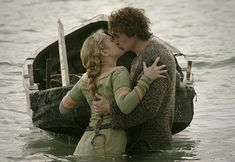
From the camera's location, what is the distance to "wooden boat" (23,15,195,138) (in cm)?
1002

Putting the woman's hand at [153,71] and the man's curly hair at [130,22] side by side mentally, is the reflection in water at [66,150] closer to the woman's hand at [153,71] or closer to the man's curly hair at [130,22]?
the woman's hand at [153,71]

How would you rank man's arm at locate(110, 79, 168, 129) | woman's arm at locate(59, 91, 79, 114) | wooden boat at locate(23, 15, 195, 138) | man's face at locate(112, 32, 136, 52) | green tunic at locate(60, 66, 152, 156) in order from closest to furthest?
green tunic at locate(60, 66, 152, 156) → man's arm at locate(110, 79, 168, 129) → man's face at locate(112, 32, 136, 52) → woman's arm at locate(59, 91, 79, 114) → wooden boat at locate(23, 15, 195, 138)

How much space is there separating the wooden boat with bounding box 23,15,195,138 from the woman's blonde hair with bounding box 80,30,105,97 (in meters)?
1.02

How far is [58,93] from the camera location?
10000 mm

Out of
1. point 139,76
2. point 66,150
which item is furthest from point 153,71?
point 66,150

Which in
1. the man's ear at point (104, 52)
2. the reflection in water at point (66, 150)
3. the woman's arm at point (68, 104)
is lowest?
the reflection in water at point (66, 150)

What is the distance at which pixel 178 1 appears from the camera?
1015 inches

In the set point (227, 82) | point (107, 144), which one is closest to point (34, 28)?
point (227, 82)

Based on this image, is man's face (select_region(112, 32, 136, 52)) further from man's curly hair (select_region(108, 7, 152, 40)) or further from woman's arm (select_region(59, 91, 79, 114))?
woman's arm (select_region(59, 91, 79, 114))

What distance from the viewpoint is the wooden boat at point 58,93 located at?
32.9 ft

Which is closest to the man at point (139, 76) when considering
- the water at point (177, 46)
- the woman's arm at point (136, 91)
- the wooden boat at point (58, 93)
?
the woman's arm at point (136, 91)

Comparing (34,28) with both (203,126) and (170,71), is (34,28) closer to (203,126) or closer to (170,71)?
(203,126)

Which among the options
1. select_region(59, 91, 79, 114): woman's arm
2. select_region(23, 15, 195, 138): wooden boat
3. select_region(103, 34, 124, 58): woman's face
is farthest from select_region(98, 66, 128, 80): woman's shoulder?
select_region(23, 15, 195, 138): wooden boat

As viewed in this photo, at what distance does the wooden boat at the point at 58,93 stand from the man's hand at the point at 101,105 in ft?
3.10
